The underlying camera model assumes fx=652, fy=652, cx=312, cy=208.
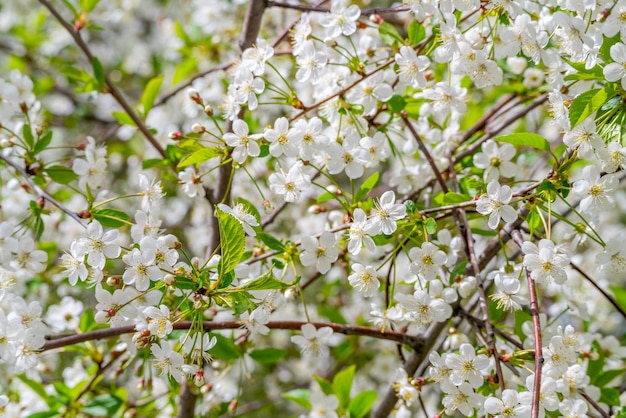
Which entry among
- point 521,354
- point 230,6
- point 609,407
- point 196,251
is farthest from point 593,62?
point 196,251

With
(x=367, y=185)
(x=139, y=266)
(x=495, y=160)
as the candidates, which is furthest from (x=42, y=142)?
(x=495, y=160)

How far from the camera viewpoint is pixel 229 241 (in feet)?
4.14

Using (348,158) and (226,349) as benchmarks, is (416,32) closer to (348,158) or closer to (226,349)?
(348,158)

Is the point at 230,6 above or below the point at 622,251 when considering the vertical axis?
above

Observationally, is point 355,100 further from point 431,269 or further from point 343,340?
point 343,340

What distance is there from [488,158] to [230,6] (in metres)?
2.20

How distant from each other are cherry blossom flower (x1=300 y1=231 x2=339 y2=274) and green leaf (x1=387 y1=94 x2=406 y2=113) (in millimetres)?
423

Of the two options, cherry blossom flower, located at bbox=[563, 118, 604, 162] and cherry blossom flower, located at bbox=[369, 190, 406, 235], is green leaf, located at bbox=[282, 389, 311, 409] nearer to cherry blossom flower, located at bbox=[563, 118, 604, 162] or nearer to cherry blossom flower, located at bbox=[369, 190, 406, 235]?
cherry blossom flower, located at bbox=[369, 190, 406, 235]

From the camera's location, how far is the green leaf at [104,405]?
1934 mm

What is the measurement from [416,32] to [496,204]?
1.90 feet

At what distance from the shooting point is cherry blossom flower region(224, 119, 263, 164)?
1427mm

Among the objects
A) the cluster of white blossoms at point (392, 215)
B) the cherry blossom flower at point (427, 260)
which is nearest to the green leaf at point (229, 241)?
the cluster of white blossoms at point (392, 215)

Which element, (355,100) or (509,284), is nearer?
(509,284)

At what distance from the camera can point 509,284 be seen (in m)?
1.38
